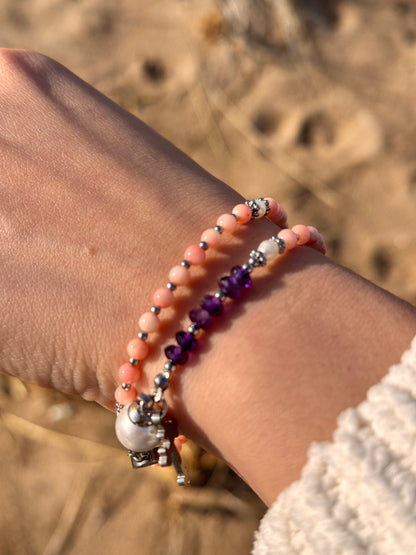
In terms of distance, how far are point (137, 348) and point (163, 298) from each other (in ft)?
0.36

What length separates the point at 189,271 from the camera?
106cm

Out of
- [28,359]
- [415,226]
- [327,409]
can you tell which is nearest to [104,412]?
[28,359]

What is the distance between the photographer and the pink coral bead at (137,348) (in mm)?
1046

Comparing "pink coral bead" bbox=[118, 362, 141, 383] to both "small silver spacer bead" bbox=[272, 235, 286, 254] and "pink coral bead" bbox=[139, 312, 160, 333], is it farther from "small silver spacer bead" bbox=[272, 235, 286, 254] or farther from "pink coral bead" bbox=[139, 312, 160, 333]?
"small silver spacer bead" bbox=[272, 235, 286, 254]

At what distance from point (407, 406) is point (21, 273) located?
794mm

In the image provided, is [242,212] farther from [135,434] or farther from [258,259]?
[135,434]

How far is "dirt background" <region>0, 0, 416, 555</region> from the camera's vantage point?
1.53 m

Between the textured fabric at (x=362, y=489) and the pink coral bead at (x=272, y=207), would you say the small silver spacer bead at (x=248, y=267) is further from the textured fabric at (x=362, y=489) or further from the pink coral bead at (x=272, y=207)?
the textured fabric at (x=362, y=489)

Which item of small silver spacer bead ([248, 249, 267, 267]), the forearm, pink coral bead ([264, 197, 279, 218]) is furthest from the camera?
pink coral bead ([264, 197, 279, 218])

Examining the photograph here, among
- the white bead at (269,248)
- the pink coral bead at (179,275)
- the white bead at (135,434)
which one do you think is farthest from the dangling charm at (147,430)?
the white bead at (269,248)

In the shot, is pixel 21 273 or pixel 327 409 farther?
pixel 21 273

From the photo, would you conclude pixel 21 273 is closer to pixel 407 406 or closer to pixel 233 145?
pixel 407 406

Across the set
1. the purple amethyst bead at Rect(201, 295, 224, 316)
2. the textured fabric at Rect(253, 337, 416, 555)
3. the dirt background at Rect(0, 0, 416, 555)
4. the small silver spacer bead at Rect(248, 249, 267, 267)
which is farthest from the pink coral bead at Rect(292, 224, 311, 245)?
the dirt background at Rect(0, 0, 416, 555)

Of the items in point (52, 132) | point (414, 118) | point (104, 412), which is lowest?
point (104, 412)
